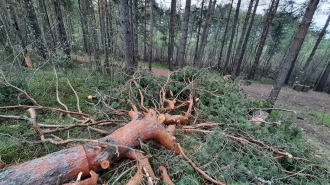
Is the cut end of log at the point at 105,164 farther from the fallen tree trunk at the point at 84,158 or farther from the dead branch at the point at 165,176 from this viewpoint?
the dead branch at the point at 165,176

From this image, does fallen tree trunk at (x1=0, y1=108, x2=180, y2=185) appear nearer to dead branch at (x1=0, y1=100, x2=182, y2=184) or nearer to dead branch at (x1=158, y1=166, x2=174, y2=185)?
dead branch at (x1=0, y1=100, x2=182, y2=184)

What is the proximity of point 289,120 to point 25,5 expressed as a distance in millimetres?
9036

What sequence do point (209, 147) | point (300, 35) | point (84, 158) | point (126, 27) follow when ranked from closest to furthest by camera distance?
1. point (84, 158)
2. point (209, 147)
3. point (300, 35)
4. point (126, 27)

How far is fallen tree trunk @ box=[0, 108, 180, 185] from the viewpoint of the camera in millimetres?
1458

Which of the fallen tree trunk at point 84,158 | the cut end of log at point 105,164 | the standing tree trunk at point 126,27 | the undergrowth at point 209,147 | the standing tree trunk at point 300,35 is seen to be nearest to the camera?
the fallen tree trunk at point 84,158

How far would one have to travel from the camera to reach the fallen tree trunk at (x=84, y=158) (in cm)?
146

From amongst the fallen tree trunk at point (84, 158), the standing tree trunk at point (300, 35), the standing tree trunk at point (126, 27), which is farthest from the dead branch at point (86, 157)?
the standing tree trunk at point (300, 35)

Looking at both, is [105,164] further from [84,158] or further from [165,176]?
[165,176]

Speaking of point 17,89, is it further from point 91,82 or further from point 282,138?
point 282,138

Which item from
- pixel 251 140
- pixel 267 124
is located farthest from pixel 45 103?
pixel 267 124

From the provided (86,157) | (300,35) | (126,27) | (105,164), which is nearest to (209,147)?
(105,164)

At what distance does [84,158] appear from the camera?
Result: 171 centimetres

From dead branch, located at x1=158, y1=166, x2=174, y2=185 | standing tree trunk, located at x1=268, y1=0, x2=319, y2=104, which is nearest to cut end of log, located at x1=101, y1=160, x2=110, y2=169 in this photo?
dead branch, located at x1=158, y1=166, x2=174, y2=185

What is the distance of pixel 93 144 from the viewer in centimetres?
181
